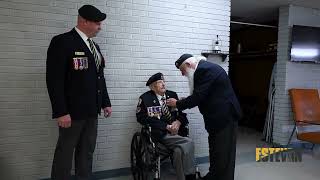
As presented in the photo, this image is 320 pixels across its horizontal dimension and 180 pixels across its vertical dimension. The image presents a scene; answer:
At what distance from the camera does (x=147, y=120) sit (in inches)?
116

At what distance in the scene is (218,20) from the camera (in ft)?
12.8

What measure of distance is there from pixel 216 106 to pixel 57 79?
1.36 meters

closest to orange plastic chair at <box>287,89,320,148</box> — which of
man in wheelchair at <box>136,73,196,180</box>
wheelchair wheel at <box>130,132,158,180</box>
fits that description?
man in wheelchair at <box>136,73,196,180</box>

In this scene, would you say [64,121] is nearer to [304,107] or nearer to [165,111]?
[165,111]

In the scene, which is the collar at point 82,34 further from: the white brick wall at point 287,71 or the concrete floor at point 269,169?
the white brick wall at point 287,71

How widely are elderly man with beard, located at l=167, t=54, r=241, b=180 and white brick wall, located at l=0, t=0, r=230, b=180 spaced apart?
0.76 m

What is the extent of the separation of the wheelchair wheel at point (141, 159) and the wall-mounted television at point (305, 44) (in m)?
3.08

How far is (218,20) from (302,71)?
201 centimetres

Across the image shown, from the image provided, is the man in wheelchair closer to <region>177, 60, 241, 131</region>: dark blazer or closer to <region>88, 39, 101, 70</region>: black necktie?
<region>177, 60, 241, 131</region>: dark blazer

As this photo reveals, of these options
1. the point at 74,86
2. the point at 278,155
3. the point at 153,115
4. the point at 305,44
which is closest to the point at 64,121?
the point at 74,86

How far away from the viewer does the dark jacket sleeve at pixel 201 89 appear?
263 centimetres

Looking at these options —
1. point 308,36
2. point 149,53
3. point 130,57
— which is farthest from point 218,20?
point 308,36

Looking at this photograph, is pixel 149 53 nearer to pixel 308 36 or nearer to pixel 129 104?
pixel 129 104


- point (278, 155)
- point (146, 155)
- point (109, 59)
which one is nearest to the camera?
point (146, 155)
